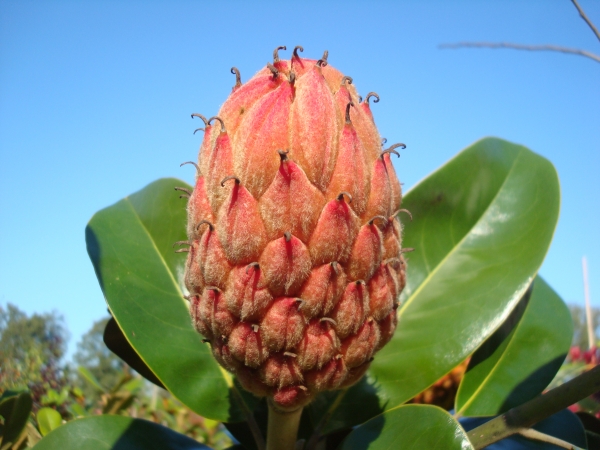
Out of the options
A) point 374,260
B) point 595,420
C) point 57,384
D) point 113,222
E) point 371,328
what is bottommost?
point 595,420

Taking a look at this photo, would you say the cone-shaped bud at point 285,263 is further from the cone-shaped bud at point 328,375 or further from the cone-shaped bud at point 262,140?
the cone-shaped bud at point 328,375

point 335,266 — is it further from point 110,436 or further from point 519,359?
point 519,359

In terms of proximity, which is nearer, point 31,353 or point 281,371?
point 281,371

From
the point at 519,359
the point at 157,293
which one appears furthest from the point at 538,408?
the point at 157,293

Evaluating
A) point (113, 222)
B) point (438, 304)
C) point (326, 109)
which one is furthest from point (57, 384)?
point (326, 109)

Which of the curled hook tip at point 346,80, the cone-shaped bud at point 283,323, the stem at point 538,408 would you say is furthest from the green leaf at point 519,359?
the curled hook tip at point 346,80

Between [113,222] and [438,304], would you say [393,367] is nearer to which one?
[438,304]
